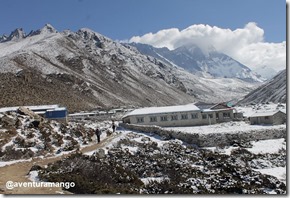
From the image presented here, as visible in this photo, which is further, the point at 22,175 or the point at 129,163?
the point at 129,163

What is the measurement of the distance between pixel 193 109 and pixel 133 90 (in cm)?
11528

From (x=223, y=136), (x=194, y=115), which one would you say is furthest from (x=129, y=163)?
(x=194, y=115)

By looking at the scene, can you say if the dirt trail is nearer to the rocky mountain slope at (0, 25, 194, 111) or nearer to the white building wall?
the white building wall

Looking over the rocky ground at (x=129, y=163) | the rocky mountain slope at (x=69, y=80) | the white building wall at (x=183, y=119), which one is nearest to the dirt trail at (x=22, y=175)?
the rocky ground at (x=129, y=163)

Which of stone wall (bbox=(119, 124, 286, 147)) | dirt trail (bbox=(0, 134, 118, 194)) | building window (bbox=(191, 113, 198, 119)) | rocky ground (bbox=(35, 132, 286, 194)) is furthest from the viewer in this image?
building window (bbox=(191, 113, 198, 119))

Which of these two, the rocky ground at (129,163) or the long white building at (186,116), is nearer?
the rocky ground at (129,163)

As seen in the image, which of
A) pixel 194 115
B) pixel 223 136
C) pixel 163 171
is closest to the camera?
pixel 163 171

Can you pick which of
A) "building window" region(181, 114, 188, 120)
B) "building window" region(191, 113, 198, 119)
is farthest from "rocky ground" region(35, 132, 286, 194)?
"building window" region(191, 113, 198, 119)

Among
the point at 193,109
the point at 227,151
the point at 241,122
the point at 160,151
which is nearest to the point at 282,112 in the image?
the point at 241,122

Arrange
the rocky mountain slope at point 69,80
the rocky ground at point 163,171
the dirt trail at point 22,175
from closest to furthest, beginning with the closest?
the dirt trail at point 22,175
the rocky ground at point 163,171
the rocky mountain slope at point 69,80

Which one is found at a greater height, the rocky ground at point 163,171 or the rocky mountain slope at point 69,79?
the rocky mountain slope at point 69,79

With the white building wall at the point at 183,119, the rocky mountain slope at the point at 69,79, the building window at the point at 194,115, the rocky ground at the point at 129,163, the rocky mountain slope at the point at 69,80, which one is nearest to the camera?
the rocky ground at the point at 129,163

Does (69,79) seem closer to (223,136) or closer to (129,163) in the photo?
(223,136)

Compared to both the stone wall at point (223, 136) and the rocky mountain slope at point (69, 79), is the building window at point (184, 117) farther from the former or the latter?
the rocky mountain slope at point (69, 79)
